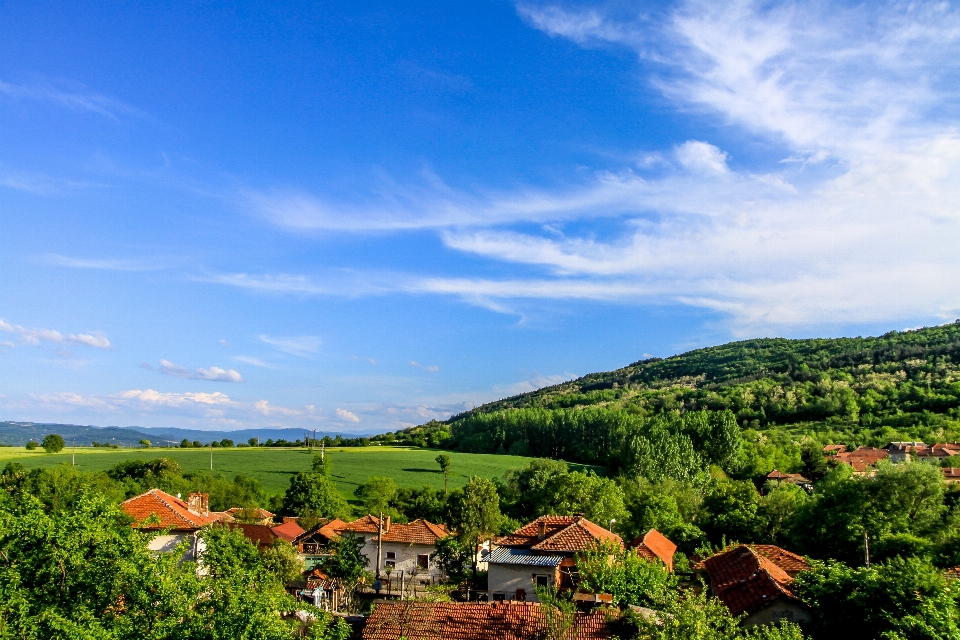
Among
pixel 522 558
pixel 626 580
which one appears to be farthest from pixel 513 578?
pixel 626 580

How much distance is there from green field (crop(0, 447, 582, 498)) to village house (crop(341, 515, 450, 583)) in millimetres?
42819

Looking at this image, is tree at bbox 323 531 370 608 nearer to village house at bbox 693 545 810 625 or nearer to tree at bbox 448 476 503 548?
tree at bbox 448 476 503 548

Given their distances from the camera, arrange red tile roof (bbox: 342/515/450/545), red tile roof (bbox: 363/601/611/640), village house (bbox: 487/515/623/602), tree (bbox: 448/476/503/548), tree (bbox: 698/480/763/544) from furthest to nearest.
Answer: tree (bbox: 698/480/763/544) < red tile roof (bbox: 342/515/450/545) < tree (bbox: 448/476/503/548) < village house (bbox: 487/515/623/602) < red tile roof (bbox: 363/601/611/640)

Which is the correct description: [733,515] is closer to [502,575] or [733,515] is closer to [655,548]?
[655,548]

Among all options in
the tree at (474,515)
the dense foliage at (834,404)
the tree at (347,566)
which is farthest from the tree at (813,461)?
the tree at (347,566)

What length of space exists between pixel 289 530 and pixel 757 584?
47.3 meters

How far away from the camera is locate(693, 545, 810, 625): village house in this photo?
25.7 metres

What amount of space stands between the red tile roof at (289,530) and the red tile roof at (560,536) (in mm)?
27398

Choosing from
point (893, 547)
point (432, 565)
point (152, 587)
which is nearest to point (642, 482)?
point (432, 565)

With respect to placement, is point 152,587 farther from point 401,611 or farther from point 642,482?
point 642,482

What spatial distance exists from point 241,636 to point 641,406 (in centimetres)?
17543

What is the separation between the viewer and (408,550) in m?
49.7

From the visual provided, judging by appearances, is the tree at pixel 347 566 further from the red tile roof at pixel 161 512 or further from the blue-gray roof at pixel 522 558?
the blue-gray roof at pixel 522 558

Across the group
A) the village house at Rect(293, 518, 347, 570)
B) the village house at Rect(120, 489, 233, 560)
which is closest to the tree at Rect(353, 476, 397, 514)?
the village house at Rect(293, 518, 347, 570)
